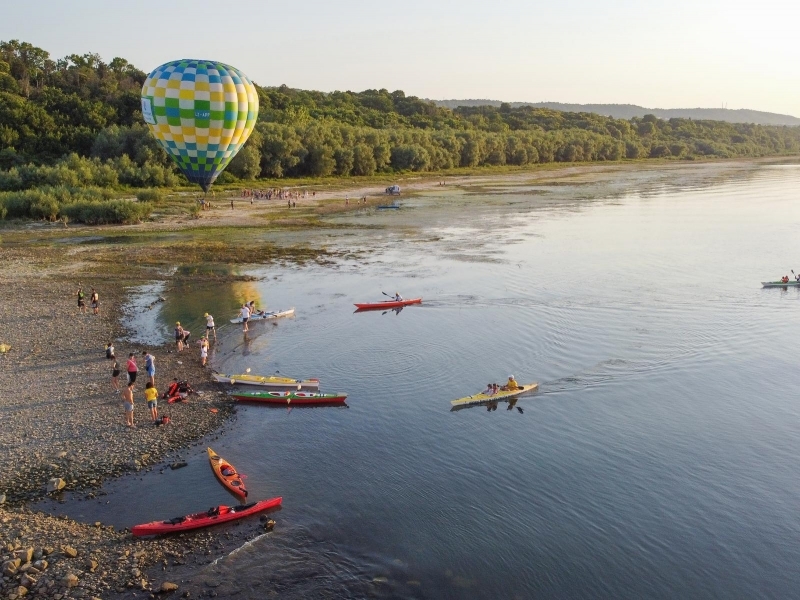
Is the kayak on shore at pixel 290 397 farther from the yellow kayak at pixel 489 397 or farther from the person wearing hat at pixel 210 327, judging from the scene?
the person wearing hat at pixel 210 327

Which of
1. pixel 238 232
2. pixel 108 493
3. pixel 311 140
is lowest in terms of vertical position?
pixel 108 493

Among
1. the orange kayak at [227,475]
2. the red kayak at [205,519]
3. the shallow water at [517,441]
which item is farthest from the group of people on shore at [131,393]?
the red kayak at [205,519]

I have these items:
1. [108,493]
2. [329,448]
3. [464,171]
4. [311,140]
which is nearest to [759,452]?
[329,448]

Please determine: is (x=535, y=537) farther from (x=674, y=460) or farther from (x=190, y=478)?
(x=190, y=478)

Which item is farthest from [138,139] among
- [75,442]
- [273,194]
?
[75,442]

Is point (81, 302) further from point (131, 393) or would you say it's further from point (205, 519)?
point (205, 519)

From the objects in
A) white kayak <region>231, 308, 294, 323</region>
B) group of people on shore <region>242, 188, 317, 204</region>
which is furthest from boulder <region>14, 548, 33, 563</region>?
group of people on shore <region>242, 188, 317, 204</region>

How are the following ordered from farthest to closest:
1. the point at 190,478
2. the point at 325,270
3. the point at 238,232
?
the point at 238,232, the point at 325,270, the point at 190,478
